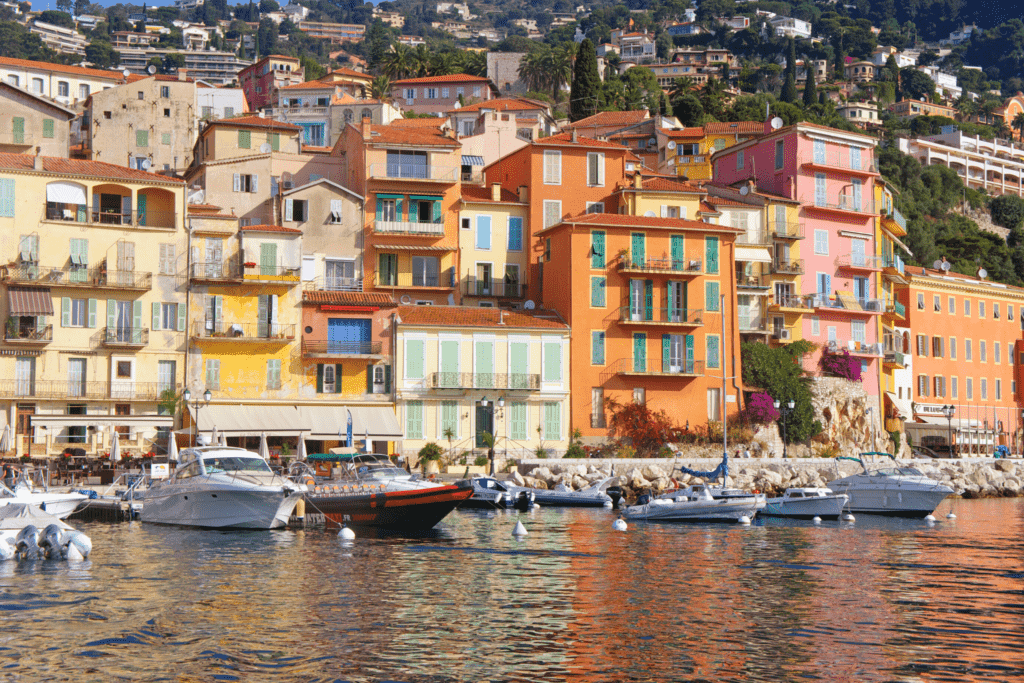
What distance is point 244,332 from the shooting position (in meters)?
54.2

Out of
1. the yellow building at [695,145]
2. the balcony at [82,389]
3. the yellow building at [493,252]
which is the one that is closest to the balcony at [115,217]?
the balcony at [82,389]

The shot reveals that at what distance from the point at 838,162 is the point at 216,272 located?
37.0m

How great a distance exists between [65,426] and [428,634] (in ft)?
113

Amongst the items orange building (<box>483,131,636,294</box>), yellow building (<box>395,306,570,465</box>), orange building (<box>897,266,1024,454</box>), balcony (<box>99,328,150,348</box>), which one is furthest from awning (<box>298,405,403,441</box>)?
orange building (<box>897,266,1024,454</box>)

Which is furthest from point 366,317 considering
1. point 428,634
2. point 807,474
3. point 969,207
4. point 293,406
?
point 969,207

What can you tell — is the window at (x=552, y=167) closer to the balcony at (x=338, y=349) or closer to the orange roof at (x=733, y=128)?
the balcony at (x=338, y=349)

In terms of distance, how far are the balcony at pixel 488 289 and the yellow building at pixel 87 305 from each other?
50.2 ft

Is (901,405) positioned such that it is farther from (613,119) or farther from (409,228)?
(613,119)

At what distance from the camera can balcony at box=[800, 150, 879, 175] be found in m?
69.3

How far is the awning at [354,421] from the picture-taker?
5231 cm

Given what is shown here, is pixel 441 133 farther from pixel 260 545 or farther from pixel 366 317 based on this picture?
pixel 260 545

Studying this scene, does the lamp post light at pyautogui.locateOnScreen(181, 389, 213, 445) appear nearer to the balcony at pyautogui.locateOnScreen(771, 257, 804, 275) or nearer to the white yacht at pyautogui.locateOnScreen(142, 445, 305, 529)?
the white yacht at pyautogui.locateOnScreen(142, 445, 305, 529)

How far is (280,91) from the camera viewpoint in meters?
111

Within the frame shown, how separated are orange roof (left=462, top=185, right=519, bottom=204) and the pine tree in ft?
148
